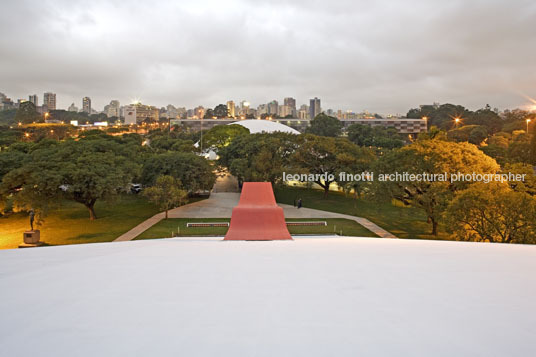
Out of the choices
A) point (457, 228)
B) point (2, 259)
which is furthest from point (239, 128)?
point (2, 259)

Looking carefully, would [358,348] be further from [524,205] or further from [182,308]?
[524,205]

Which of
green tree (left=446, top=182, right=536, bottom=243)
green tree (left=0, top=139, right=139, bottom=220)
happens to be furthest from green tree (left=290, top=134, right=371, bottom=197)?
green tree (left=446, top=182, right=536, bottom=243)

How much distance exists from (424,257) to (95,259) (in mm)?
4309

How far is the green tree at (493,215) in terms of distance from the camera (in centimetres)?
1155

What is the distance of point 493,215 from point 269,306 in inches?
506

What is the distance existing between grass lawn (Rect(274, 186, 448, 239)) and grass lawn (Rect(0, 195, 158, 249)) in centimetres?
1235

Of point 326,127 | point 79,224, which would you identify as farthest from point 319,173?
point 326,127

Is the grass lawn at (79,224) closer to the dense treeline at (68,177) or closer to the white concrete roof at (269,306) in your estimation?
the dense treeline at (68,177)

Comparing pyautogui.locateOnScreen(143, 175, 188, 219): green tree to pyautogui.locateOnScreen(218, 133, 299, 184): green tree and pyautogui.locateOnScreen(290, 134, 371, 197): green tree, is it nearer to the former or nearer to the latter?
pyautogui.locateOnScreen(218, 133, 299, 184): green tree

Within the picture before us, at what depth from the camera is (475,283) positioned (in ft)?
10.5

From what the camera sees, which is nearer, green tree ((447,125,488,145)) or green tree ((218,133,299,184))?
green tree ((218,133,299,184))

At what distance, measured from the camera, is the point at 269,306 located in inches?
104

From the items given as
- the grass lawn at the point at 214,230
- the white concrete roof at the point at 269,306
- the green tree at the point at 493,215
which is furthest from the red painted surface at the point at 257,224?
the grass lawn at the point at 214,230

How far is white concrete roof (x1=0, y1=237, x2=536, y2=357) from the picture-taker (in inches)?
81.9
